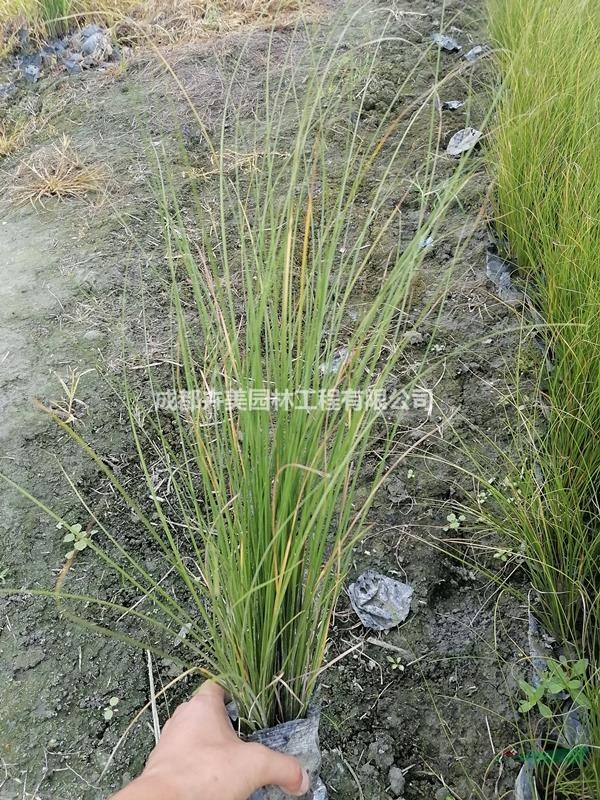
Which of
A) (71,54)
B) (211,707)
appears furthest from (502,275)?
(71,54)

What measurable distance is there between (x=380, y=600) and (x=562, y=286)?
80 cm

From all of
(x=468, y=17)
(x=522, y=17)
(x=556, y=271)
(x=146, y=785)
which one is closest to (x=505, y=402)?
(x=556, y=271)

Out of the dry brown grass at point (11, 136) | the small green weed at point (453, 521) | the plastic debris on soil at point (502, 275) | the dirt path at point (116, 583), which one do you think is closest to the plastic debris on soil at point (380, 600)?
the dirt path at point (116, 583)

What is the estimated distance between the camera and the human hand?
781 millimetres

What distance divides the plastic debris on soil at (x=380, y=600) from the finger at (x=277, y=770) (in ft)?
1.27

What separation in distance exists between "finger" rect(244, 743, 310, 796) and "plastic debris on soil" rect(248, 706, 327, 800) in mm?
41

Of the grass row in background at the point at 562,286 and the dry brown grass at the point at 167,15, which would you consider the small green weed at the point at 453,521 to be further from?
the dry brown grass at the point at 167,15

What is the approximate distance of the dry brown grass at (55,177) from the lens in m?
2.31

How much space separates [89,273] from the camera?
198 cm

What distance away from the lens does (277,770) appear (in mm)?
862

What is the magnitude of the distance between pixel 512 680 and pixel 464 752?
15cm

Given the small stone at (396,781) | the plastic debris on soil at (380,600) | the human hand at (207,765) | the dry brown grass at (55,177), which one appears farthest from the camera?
the dry brown grass at (55,177)

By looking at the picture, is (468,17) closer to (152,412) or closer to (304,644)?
(152,412)

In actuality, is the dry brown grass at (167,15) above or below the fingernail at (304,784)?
above
